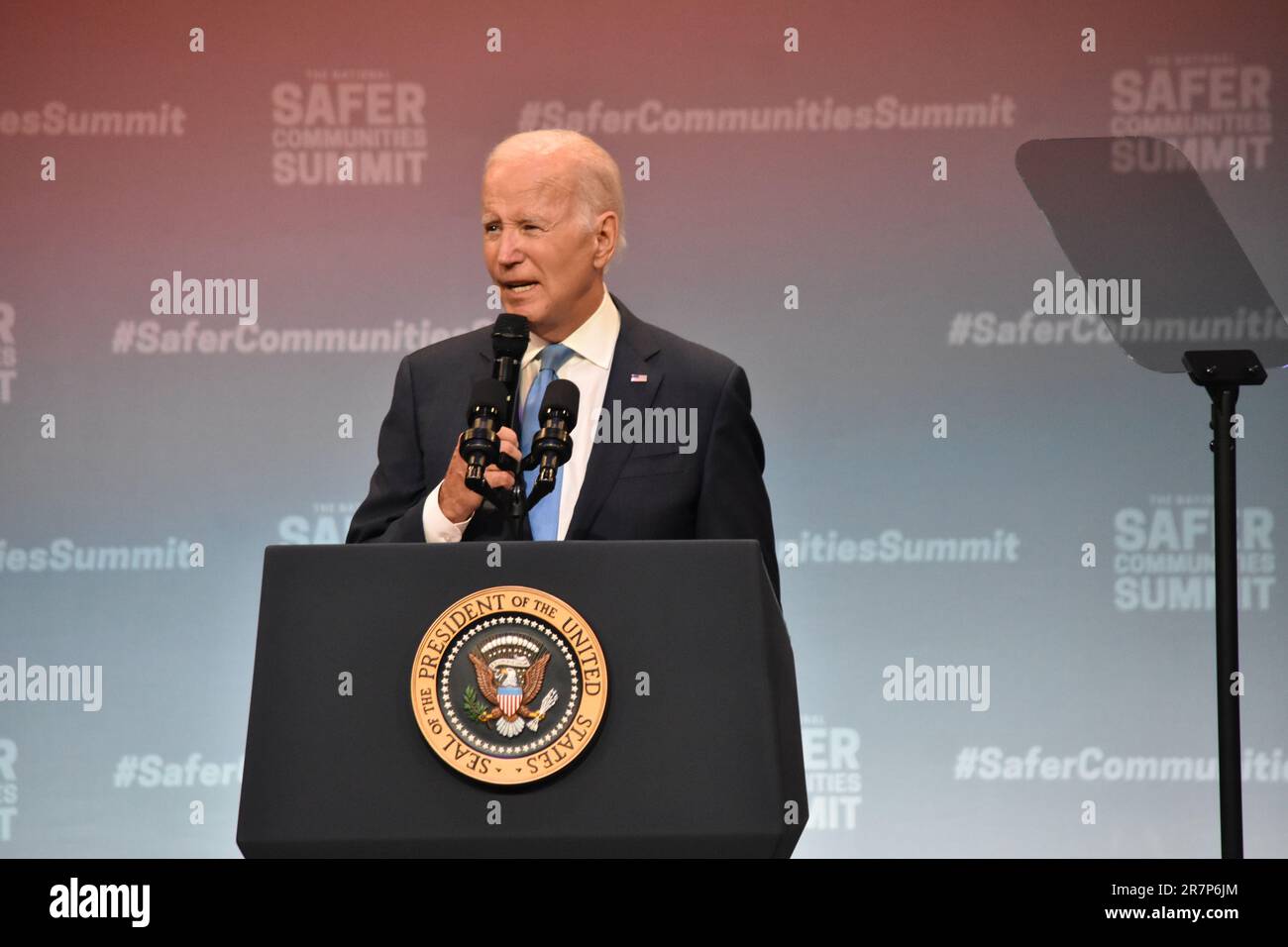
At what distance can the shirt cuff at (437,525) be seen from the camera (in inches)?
75.6

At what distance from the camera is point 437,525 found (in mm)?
1931

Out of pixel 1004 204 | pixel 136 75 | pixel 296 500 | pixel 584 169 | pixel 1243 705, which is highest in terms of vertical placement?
pixel 136 75

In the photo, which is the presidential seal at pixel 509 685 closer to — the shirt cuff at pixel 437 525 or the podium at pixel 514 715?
the podium at pixel 514 715

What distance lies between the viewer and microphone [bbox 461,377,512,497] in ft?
5.73

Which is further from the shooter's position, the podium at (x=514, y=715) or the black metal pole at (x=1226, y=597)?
the black metal pole at (x=1226, y=597)

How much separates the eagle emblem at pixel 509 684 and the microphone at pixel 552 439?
237 mm

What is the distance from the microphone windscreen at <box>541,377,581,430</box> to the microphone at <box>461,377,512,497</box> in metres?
0.07

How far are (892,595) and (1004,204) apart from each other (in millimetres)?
947

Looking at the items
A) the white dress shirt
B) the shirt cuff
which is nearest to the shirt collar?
the white dress shirt

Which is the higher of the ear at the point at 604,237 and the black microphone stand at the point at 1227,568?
the ear at the point at 604,237

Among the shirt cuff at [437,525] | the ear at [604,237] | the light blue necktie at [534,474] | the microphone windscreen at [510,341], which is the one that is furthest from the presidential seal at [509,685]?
the ear at [604,237]
